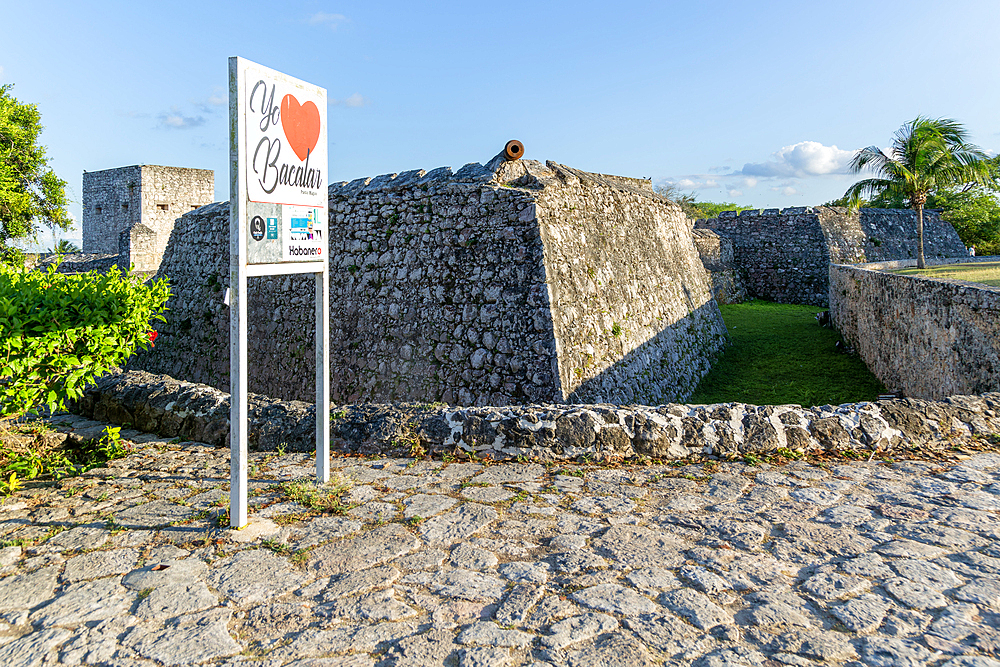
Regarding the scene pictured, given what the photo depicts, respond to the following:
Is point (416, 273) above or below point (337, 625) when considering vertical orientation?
above

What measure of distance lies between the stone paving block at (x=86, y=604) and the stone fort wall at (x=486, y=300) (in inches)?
199

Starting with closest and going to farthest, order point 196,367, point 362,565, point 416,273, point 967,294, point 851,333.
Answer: point 362,565 → point 967,294 → point 416,273 → point 196,367 → point 851,333

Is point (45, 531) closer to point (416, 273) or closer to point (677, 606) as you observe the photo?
point (677, 606)

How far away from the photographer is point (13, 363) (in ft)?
12.5

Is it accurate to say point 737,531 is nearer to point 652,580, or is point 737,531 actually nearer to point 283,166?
point 652,580

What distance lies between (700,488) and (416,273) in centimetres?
560

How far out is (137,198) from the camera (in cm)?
3025

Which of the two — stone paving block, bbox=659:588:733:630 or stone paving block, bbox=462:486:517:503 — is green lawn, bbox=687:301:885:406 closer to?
stone paving block, bbox=462:486:517:503

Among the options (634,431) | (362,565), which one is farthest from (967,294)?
(362,565)

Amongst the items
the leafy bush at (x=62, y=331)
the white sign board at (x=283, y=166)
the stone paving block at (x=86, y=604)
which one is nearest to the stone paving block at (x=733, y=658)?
the stone paving block at (x=86, y=604)

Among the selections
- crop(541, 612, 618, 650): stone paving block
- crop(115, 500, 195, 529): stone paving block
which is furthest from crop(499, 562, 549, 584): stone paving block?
crop(115, 500, 195, 529): stone paving block

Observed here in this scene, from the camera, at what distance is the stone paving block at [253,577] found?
2.89 meters

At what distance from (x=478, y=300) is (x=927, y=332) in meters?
6.78

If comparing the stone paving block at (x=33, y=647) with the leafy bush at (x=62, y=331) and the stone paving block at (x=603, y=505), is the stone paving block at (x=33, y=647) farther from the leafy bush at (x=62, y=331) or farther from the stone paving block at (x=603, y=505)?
the stone paving block at (x=603, y=505)
